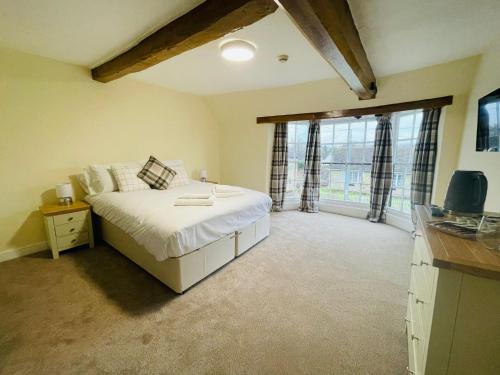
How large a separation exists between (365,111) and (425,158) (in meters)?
1.06

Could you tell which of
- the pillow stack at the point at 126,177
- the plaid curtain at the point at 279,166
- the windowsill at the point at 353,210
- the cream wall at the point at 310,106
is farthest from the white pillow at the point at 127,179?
the windowsill at the point at 353,210

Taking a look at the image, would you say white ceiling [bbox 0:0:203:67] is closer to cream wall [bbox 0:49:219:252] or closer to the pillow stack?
cream wall [bbox 0:49:219:252]

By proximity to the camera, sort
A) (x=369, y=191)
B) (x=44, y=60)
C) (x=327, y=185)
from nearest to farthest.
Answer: (x=44, y=60)
(x=369, y=191)
(x=327, y=185)

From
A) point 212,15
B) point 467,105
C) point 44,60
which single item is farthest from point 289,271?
point 44,60

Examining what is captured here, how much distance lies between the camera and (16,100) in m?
2.33

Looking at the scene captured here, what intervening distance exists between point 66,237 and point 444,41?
449 cm

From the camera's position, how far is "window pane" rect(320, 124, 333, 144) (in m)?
4.32

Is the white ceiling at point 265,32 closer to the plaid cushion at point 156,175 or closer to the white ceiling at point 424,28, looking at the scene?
the white ceiling at point 424,28

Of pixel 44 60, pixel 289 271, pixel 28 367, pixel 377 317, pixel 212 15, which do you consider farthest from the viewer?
pixel 44 60

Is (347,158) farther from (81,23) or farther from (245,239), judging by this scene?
(81,23)

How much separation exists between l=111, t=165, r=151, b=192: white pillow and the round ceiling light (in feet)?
6.48

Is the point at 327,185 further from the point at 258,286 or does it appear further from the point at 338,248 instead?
the point at 258,286

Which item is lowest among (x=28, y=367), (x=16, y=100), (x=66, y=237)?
(x=28, y=367)

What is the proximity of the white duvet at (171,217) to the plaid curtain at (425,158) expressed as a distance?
7.08 ft
